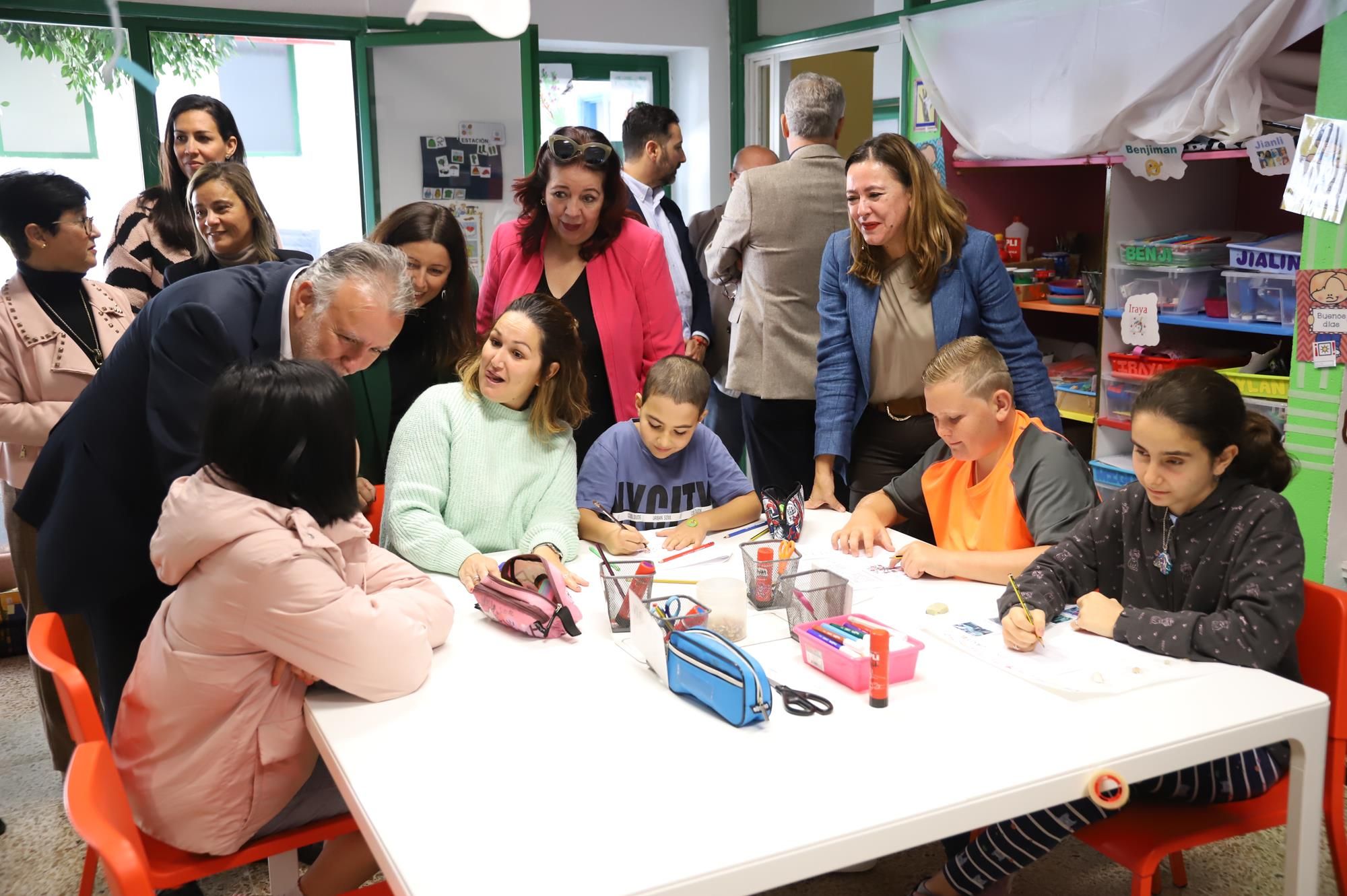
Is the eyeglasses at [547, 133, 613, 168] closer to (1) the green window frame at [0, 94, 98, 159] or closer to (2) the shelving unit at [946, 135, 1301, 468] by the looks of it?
(2) the shelving unit at [946, 135, 1301, 468]

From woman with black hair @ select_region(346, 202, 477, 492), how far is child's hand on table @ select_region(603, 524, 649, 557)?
0.57 meters

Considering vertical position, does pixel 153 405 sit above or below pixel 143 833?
above

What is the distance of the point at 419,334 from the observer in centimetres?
259

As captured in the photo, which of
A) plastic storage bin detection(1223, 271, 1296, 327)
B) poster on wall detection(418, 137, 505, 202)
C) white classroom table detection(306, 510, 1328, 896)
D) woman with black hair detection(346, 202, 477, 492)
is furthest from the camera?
poster on wall detection(418, 137, 505, 202)

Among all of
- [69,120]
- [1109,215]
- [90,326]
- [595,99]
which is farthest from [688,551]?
[595,99]

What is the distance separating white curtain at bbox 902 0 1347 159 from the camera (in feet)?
10.5

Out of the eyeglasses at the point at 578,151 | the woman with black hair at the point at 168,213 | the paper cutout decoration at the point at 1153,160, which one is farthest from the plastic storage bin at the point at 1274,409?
the woman with black hair at the point at 168,213

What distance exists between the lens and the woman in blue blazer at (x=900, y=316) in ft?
8.45

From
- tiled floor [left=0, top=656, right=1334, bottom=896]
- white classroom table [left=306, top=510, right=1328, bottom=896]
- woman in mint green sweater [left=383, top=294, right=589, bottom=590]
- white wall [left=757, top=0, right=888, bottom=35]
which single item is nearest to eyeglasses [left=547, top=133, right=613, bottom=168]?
woman in mint green sweater [left=383, top=294, right=589, bottom=590]

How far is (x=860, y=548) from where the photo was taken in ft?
7.38

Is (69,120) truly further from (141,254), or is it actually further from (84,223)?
(84,223)

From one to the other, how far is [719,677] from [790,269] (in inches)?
82.4

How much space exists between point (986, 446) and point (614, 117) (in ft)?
12.9

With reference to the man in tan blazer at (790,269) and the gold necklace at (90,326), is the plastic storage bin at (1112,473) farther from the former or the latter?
the gold necklace at (90,326)
